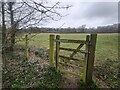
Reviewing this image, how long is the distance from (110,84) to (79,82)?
1061mm

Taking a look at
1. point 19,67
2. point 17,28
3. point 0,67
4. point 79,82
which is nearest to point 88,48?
point 79,82

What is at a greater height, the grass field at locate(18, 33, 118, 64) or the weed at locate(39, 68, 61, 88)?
the grass field at locate(18, 33, 118, 64)

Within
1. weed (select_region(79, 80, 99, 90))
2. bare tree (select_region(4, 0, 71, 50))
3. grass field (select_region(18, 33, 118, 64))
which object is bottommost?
weed (select_region(79, 80, 99, 90))

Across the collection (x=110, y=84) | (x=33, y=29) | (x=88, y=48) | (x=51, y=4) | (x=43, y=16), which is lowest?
(x=110, y=84)

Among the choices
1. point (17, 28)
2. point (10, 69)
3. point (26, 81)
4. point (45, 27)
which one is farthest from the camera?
point (45, 27)

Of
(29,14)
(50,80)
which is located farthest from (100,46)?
(50,80)

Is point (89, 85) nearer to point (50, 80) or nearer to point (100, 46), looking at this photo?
point (50, 80)

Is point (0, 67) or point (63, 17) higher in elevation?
point (63, 17)

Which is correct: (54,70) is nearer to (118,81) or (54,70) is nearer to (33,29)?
Answer: (33,29)

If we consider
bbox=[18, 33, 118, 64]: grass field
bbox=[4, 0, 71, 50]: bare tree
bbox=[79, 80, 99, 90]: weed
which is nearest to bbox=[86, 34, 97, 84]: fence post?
bbox=[79, 80, 99, 90]: weed

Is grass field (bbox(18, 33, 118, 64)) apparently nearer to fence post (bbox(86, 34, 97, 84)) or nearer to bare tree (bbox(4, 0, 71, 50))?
bare tree (bbox(4, 0, 71, 50))

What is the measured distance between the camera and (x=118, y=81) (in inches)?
203

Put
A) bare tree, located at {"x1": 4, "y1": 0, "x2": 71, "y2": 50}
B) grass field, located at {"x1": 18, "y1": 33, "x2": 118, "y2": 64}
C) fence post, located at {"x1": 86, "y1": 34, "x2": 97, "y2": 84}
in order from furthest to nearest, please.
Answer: grass field, located at {"x1": 18, "y1": 33, "x2": 118, "y2": 64} → bare tree, located at {"x1": 4, "y1": 0, "x2": 71, "y2": 50} → fence post, located at {"x1": 86, "y1": 34, "x2": 97, "y2": 84}

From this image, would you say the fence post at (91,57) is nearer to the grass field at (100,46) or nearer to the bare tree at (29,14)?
the bare tree at (29,14)
